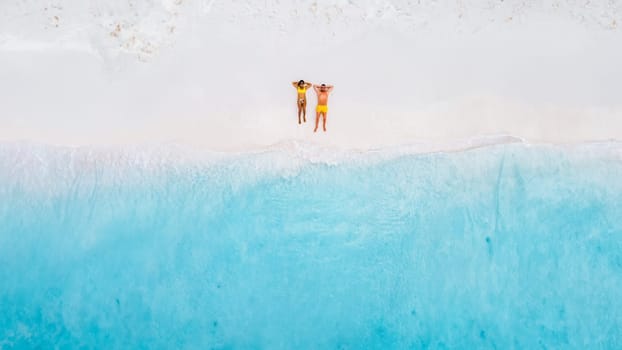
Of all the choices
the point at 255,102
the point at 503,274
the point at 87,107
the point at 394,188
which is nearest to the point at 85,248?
the point at 87,107

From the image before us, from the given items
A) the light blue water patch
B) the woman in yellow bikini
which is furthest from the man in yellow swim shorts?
the light blue water patch

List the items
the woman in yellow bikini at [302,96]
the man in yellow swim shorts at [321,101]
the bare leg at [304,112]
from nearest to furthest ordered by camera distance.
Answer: the woman in yellow bikini at [302,96] → the man in yellow swim shorts at [321,101] → the bare leg at [304,112]

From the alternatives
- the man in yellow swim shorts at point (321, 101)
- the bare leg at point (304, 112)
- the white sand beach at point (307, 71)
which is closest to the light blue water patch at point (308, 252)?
the white sand beach at point (307, 71)

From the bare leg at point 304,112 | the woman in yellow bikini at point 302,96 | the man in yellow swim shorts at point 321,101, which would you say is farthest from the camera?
the bare leg at point 304,112

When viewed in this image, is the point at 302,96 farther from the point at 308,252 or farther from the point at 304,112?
the point at 308,252

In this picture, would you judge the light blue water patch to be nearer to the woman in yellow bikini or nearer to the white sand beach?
the white sand beach

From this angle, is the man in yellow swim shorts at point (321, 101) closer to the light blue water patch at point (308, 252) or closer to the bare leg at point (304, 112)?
the bare leg at point (304, 112)

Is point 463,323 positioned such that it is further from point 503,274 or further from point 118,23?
point 118,23
